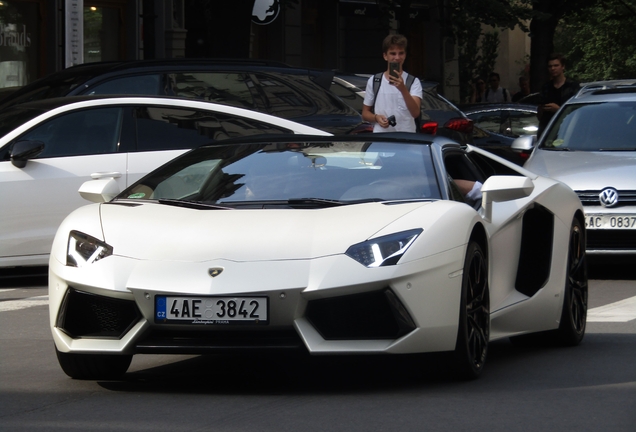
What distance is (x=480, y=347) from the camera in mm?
6629

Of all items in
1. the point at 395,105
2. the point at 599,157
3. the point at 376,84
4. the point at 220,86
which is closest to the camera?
the point at 395,105

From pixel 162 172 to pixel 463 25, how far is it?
1970 cm

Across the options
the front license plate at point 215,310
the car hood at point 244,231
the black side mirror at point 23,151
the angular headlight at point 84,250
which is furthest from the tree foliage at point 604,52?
the front license plate at point 215,310

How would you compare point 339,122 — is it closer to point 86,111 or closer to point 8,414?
point 86,111

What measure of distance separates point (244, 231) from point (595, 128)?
26.0ft

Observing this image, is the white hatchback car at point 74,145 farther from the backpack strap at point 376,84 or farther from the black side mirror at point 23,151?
the backpack strap at point 376,84

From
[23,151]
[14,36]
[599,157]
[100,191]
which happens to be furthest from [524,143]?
[14,36]

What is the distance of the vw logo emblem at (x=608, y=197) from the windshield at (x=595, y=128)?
1.17 metres

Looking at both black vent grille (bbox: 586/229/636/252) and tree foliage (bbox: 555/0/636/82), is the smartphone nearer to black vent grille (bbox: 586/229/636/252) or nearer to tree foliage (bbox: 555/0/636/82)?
black vent grille (bbox: 586/229/636/252)

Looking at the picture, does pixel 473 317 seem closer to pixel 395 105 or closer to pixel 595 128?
pixel 395 105

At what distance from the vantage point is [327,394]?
619 cm

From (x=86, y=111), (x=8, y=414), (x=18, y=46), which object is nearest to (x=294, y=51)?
(x=18, y=46)

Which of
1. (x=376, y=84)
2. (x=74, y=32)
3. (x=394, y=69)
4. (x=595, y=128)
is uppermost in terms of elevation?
(x=74, y=32)

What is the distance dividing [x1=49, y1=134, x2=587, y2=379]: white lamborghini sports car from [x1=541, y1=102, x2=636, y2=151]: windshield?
19.9ft
